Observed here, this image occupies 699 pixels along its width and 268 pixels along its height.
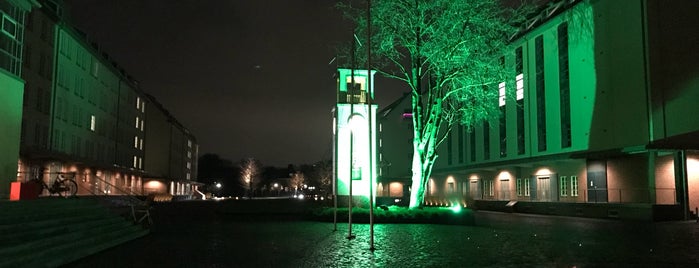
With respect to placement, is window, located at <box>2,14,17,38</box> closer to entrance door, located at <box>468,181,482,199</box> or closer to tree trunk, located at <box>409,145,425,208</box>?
tree trunk, located at <box>409,145,425,208</box>

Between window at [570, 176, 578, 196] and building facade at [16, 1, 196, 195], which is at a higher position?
building facade at [16, 1, 196, 195]

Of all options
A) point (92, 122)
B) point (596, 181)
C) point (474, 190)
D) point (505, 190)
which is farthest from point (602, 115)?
point (92, 122)

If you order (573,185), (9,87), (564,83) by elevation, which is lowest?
(573,185)

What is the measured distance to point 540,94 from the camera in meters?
45.7

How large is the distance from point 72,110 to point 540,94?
125ft

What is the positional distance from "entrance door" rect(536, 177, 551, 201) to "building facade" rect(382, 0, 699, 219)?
0.08m

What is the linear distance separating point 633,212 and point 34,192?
30061mm

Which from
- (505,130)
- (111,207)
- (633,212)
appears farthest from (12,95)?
(505,130)

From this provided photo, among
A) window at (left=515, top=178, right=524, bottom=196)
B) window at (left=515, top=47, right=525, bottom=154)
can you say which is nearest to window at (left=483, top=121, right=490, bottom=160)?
window at (left=515, top=47, right=525, bottom=154)

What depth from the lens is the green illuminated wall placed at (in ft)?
67.7

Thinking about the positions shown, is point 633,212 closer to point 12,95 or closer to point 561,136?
point 561,136

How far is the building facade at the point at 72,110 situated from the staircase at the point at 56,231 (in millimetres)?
8548

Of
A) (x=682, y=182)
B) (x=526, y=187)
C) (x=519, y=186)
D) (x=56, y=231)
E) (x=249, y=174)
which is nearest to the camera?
(x=56, y=231)

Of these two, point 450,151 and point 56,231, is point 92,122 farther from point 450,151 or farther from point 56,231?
point 56,231
